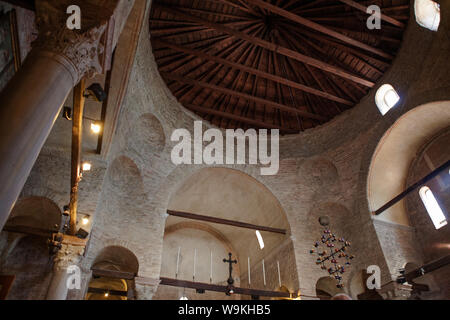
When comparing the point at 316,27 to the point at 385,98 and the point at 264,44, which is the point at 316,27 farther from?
the point at 385,98

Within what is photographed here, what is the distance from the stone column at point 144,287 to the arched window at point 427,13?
11.7 m

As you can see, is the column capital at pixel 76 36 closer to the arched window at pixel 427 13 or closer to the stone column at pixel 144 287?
the stone column at pixel 144 287

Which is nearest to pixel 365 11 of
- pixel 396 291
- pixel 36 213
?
pixel 396 291

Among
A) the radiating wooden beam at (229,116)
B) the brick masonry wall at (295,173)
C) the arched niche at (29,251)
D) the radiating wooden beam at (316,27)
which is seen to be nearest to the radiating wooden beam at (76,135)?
the brick masonry wall at (295,173)

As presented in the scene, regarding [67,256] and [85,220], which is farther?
[85,220]

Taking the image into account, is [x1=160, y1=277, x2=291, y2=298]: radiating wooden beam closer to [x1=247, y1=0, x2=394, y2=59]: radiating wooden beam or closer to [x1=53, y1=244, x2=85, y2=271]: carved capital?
[x1=53, y1=244, x2=85, y2=271]: carved capital

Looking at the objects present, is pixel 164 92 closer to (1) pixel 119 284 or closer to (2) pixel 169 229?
(2) pixel 169 229

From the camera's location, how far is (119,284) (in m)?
15.1

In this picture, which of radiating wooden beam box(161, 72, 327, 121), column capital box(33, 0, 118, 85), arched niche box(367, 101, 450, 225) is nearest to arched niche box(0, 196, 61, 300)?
radiating wooden beam box(161, 72, 327, 121)

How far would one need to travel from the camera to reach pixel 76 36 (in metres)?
3.59

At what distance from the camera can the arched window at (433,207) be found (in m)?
10.4

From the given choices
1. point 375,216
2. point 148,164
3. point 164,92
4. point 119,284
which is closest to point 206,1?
point 164,92

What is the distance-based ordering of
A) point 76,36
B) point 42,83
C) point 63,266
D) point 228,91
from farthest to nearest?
point 228,91 < point 63,266 < point 76,36 < point 42,83

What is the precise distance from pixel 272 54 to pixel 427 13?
516cm
